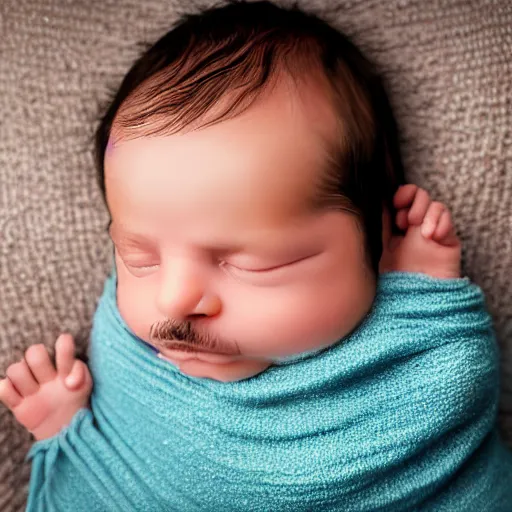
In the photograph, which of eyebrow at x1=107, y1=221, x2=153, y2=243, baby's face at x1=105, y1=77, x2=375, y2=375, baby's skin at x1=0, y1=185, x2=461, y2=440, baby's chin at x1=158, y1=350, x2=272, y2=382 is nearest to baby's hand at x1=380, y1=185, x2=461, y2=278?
baby's skin at x1=0, y1=185, x2=461, y2=440

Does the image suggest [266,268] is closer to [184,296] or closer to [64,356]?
[184,296]

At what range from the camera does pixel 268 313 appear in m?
0.80

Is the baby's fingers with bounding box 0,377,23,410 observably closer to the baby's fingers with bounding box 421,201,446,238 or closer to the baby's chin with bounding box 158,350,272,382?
the baby's chin with bounding box 158,350,272,382

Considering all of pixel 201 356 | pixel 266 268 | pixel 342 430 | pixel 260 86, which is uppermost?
pixel 260 86

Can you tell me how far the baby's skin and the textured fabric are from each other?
5cm

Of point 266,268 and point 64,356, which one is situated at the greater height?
point 266,268

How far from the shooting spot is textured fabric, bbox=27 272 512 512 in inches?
33.1

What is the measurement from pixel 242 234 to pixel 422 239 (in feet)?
0.93

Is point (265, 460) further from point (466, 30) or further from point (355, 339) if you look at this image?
point (466, 30)

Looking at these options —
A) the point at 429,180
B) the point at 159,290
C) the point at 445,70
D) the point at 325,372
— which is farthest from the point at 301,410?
the point at 445,70

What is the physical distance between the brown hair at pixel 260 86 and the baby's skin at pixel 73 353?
0.04 m

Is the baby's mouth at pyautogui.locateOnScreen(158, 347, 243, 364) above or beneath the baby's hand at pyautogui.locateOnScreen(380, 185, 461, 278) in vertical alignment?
beneath

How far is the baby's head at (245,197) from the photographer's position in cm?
77

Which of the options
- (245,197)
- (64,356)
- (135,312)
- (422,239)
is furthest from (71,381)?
(422,239)
